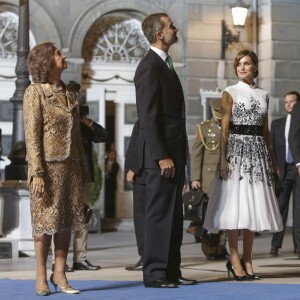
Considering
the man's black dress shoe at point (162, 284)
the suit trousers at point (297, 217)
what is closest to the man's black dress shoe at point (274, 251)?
the suit trousers at point (297, 217)

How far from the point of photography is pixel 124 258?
1173 cm

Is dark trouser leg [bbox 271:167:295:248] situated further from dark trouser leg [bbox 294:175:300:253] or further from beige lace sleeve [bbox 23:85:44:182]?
beige lace sleeve [bbox 23:85:44:182]

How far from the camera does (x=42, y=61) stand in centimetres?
726

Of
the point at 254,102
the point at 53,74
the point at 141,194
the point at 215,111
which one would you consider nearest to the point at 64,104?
the point at 53,74

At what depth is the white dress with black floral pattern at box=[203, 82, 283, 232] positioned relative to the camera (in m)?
8.23

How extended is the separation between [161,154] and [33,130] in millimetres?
953

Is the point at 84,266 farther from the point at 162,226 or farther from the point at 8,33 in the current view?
the point at 8,33

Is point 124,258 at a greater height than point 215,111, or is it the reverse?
point 215,111

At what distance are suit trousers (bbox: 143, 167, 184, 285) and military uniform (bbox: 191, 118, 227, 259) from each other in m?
3.25

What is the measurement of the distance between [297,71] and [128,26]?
3.09 meters

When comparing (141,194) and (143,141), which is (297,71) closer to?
(141,194)

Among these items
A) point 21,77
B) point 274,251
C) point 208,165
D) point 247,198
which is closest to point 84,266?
point 208,165

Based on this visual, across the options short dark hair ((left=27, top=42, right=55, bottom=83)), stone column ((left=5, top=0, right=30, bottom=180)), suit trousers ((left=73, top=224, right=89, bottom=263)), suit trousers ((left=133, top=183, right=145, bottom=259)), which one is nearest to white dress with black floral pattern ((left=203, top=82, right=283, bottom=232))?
suit trousers ((left=133, top=183, right=145, bottom=259))

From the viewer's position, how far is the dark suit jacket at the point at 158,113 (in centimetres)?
752
